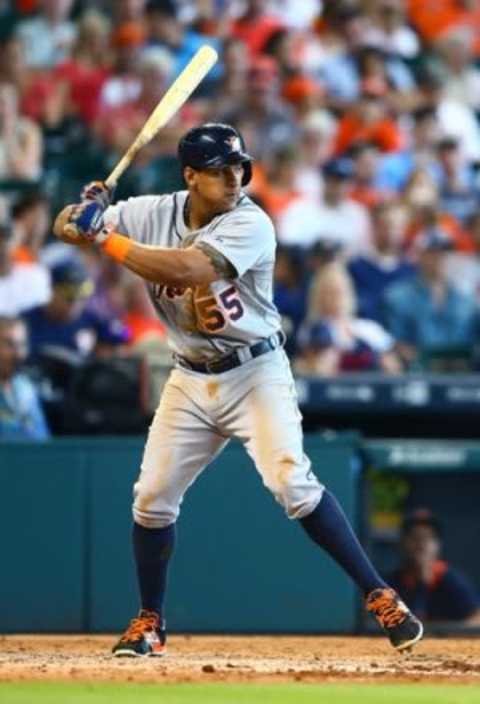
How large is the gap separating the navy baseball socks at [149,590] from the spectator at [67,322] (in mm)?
3015

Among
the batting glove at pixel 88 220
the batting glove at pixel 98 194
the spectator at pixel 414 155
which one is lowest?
the batting glove at pixel 88 220

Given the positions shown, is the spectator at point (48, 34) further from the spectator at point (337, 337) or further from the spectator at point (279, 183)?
the spectator at point (337, 337)

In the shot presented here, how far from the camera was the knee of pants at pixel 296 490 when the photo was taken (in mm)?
6703

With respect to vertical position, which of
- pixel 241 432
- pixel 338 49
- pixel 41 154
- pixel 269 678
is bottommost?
pixel 269 678

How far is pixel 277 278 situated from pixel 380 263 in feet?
2.77

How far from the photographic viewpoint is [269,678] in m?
6.20

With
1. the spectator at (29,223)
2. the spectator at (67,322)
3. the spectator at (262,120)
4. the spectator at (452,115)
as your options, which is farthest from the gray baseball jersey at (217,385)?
the spectator at (452,115)

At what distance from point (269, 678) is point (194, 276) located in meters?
1.30

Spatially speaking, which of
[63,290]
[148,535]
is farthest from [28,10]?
[148,535]

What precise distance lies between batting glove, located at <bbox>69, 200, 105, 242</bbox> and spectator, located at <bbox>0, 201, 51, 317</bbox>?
13.1ft

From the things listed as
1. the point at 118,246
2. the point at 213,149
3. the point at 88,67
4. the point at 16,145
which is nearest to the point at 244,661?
the point at 118,246

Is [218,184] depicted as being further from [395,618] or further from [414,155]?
[414,155]

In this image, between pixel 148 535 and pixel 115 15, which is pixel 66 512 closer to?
pixel 148 535

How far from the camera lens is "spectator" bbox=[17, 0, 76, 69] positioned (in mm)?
12438
